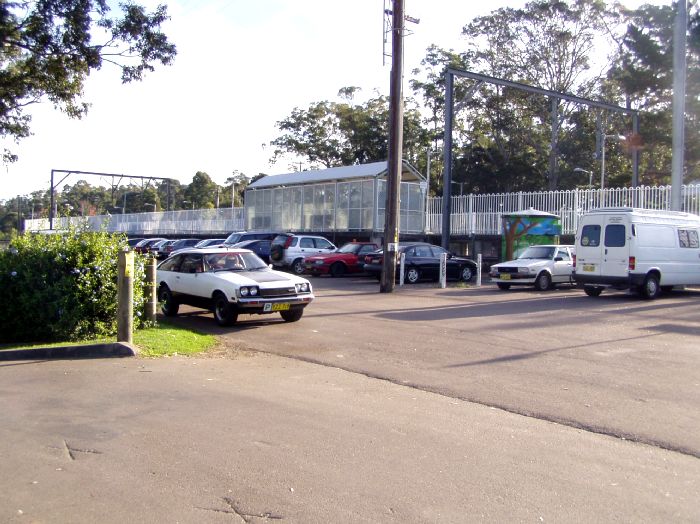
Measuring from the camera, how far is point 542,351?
34.0ft

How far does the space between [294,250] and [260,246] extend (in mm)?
2154

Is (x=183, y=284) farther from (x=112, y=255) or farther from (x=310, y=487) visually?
(x=310, y=487)

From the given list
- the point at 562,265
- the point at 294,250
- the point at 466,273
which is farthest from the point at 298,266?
the point at 562,265

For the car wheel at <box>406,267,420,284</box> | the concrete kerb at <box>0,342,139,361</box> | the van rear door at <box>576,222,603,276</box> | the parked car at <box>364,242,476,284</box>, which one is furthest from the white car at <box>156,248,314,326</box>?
the car wheel at <box>406,267,420,284</box>

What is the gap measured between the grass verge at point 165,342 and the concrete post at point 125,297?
0.29 metres

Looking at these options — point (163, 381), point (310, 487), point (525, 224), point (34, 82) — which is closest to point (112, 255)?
point (163, 381)

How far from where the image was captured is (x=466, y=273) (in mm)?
25062

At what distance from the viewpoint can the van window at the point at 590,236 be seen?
727 inches

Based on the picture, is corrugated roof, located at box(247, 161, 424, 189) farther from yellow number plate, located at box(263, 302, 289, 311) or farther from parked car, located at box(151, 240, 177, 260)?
yellow number plate, located at box(263, 302, 289, 311)

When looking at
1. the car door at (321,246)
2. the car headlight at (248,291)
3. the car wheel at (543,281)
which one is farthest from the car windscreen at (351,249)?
the car headlight at (248,291)

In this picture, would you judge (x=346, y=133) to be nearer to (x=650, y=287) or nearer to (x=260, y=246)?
(x=260, y=246)

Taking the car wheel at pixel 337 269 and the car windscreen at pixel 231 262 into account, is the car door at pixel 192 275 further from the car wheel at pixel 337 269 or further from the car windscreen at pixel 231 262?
the car wheel at pixel 337 269

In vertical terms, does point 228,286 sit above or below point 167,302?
above

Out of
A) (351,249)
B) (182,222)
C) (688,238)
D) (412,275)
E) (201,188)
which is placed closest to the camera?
(688,238)
